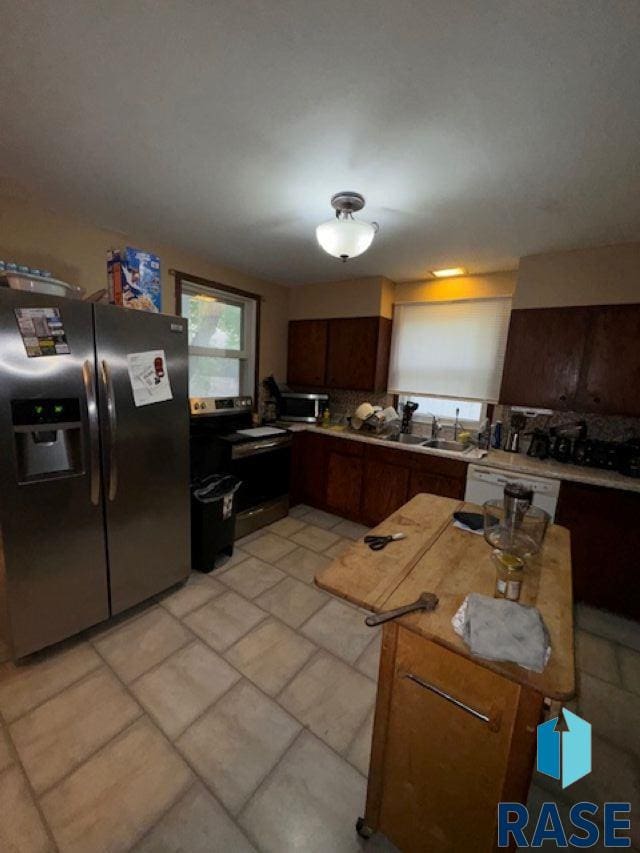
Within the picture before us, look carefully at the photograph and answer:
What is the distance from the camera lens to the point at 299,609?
2156 mm

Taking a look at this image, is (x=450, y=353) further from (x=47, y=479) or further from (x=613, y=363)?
(x=47, y=479)

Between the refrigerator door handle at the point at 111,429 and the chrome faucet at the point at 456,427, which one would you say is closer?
the refrigerator door handle at the point at 111,429

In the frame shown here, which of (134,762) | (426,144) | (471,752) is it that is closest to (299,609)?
(134,762)

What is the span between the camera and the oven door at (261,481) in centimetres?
291

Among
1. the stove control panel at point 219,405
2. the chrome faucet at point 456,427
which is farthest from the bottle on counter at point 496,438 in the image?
the stove control panel at point 219,405

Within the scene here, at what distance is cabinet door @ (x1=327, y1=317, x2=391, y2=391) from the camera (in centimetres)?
340

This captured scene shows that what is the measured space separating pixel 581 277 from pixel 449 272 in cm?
101

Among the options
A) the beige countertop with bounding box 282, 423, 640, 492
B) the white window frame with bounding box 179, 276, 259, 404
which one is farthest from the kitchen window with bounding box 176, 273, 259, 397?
the beige countertop with bounding box 282, 423, 640, 492

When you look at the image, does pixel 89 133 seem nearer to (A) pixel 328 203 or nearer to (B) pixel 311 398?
(A) pixel 328 203

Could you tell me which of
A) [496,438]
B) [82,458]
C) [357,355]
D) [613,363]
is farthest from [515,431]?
[82,458]

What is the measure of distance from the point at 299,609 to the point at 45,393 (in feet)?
6.00

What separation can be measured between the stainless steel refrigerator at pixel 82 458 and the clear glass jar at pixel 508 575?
1811mm

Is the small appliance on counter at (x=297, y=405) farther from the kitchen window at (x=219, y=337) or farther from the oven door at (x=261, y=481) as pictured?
the oven door at (x=261, y=481)

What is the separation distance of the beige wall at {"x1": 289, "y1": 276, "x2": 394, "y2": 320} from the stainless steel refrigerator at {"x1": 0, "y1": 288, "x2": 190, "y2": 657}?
2006 mm
